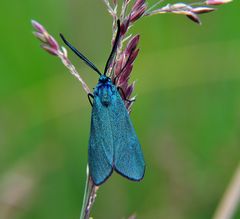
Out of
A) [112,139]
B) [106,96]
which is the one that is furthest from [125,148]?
[106,96]

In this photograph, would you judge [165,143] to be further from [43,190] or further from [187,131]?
[43,190]

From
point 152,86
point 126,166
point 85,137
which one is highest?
point 126,166

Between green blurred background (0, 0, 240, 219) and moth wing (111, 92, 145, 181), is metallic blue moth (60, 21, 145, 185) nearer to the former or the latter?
moth wing (111, 92, 145, 181)

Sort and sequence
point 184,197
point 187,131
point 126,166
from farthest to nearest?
1. point 187,131
2. point 184,197
3. point 126,166

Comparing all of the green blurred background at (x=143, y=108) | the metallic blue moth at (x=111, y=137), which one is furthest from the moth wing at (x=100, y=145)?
the green blurred background at (x=143, y=108)

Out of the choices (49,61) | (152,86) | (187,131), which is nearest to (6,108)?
(49,61)

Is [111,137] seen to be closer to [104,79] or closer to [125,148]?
[125,148]

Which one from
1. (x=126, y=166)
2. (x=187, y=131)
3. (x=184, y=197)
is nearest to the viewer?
(x=126, y=166)

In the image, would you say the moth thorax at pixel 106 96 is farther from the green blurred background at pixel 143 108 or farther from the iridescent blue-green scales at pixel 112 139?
the green blurred background at pixel 143 108
